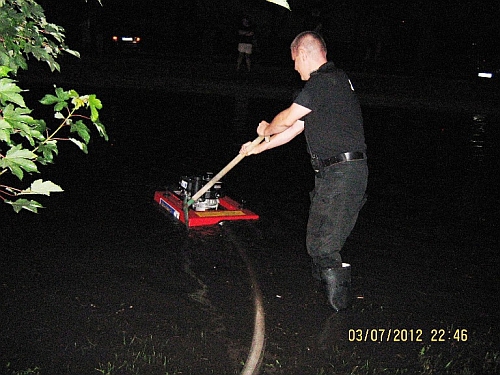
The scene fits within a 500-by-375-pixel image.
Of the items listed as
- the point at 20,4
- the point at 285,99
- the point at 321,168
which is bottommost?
the point at 285,99

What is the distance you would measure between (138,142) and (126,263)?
20.2ft

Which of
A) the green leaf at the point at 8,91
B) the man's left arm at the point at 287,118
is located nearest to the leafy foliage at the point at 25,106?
the green leaf at the point at 8,91

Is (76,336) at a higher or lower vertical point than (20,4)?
lower

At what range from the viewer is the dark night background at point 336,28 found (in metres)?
34.1

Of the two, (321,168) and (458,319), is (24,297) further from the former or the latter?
(458,319)

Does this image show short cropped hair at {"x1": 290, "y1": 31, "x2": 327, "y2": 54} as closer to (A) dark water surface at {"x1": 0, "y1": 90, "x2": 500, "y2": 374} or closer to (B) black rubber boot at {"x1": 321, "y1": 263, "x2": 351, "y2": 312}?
(B) black rubber boot at {"x1": 321, "y1": 263, "x2": 351, "y2": 312}

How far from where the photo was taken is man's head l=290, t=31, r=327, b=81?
208 inches

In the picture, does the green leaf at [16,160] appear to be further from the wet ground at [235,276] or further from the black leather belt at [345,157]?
the black leather belt at [345,157]

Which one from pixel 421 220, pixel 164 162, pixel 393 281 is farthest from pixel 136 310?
pixel 164 162

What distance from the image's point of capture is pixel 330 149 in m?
5.29

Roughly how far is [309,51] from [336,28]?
130 feet

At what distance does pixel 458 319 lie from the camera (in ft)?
17.9
